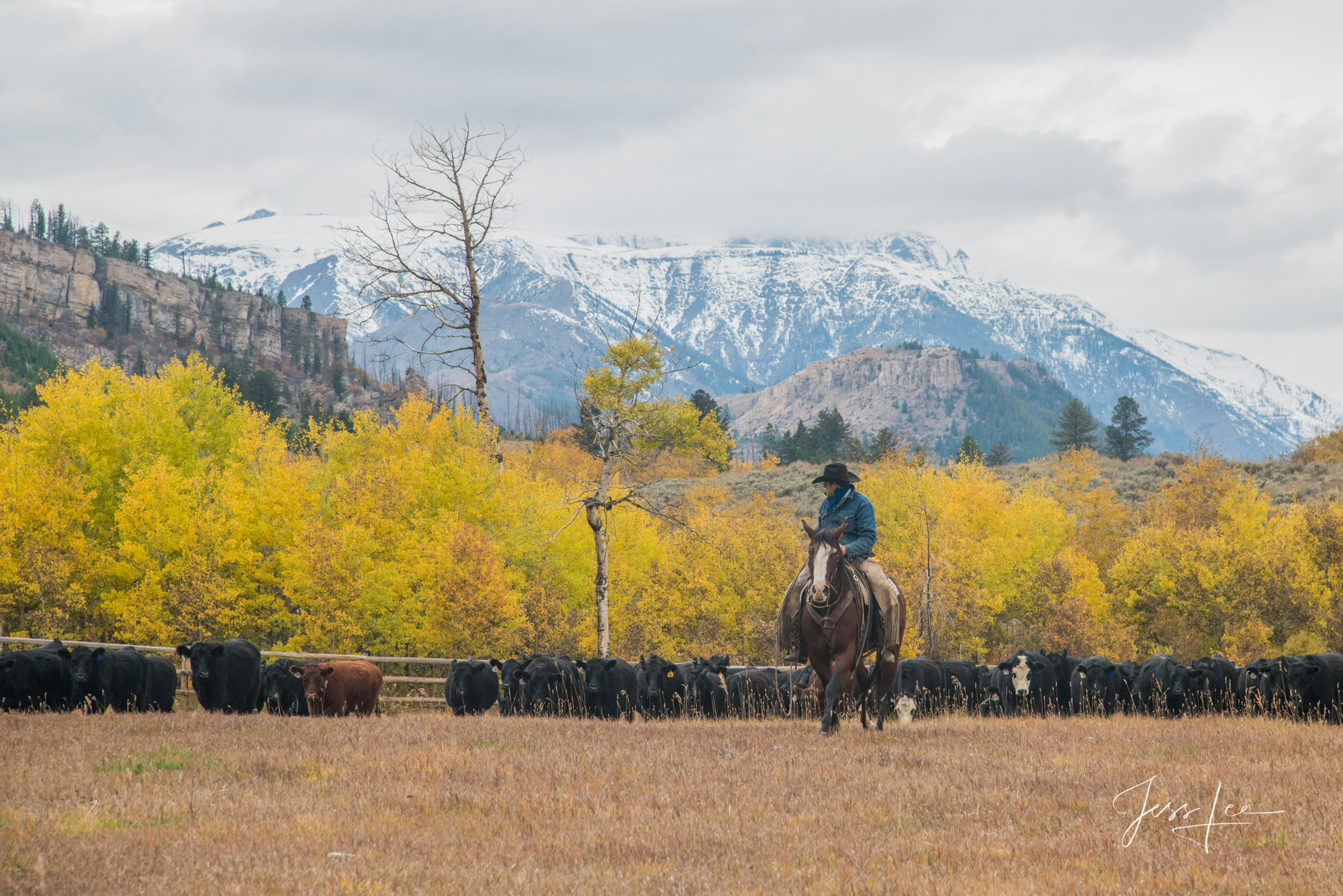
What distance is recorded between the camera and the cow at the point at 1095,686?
22.6 meters

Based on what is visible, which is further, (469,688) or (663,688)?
(469,688)

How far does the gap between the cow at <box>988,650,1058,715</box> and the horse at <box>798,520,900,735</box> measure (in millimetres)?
10126

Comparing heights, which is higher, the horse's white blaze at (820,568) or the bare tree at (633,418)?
the bare tree at (633,418)

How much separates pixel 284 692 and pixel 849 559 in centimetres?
1311

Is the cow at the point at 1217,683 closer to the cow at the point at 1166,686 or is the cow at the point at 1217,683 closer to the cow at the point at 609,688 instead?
the cow at the point at 1166,686

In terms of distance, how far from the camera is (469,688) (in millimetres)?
22906

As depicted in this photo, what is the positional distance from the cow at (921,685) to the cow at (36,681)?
49.4 feet

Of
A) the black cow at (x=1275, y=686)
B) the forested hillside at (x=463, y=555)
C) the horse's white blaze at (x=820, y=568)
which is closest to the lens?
the horse's white blaze at (x=820, y=568)

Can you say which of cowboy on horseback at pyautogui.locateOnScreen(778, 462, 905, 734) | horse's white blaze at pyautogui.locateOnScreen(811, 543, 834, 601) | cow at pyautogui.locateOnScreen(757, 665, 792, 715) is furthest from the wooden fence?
horse's white blaze at pyautogui.locateOnScreen(811, 543, 834, 601)

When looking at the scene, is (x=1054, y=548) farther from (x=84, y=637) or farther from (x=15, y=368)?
(x=15, y=368)

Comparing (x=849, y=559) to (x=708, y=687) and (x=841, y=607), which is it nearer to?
(x=841, y=607)

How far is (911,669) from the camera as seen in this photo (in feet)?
71.5

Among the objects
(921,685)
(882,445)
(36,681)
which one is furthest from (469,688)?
(882,445)

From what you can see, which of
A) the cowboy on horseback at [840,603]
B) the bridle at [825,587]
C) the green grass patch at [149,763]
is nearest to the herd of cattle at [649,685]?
the cowboy on horseback at [840,603]
